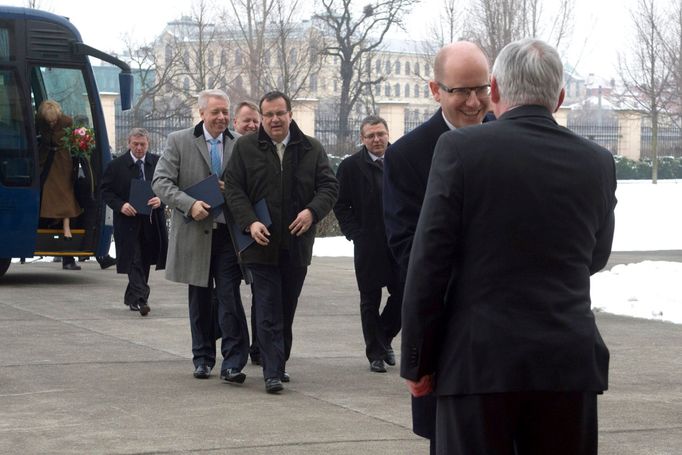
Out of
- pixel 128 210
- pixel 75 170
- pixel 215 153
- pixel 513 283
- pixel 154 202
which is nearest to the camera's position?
pixel 513 283

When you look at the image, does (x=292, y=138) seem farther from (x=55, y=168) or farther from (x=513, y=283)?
(x=55, y=168)

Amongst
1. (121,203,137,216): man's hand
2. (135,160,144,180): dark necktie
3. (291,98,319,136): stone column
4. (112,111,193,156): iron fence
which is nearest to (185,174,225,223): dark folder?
(121,203,137,216): man's hand

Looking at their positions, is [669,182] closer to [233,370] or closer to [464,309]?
[233,370]

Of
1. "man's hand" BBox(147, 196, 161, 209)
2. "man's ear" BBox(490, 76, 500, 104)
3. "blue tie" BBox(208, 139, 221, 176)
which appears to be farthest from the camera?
"man's hand" BBox(147, 196, 161, 209)

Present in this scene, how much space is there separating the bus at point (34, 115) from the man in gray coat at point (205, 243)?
24.1 ft

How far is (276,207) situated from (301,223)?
202 millimetres

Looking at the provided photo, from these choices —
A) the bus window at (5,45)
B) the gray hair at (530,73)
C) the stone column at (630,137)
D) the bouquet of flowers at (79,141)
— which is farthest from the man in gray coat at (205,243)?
the stone column at (630,137)

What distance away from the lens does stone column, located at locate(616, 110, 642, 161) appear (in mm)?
56250

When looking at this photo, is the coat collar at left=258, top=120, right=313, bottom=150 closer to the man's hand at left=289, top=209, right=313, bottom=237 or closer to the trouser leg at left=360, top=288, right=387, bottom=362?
the man's hand at left=289, top=209, right=313, bottom=237

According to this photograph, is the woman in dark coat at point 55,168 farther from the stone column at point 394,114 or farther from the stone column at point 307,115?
the stone column at point 394,114

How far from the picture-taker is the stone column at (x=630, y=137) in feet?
185

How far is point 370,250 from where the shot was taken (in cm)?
935

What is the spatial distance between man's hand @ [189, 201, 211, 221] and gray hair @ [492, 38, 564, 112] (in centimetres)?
499

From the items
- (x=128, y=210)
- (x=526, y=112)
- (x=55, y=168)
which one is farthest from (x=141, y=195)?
(x=526, y=112)
